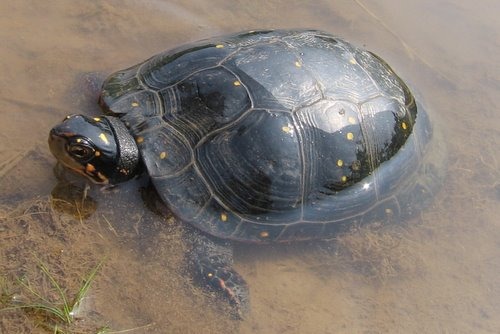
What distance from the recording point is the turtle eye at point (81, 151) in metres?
4.39

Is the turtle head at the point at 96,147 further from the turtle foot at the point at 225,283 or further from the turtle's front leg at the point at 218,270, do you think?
the turtle foot at the point at 225,283

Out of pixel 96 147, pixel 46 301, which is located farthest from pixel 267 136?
pixel 46 301

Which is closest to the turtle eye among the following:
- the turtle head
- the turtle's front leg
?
the turtle head

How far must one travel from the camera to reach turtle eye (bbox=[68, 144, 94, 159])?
4.39 meters

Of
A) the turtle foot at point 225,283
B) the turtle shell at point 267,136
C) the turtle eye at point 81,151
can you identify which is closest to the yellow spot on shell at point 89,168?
the turtle eye at point 81,151

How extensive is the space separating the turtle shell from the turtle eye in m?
0.45

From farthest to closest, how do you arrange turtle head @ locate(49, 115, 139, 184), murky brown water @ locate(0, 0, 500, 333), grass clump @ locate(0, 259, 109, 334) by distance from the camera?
turtle head @ locate(49, 115, 139, 184) < murky brown water @ locate(0, 0, 500, 333) < grass clump @ locate(0, 259, 109, 334)

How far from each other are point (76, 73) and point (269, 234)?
2.87 m

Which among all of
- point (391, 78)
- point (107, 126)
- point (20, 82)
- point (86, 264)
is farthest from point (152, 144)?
point (391, 78)

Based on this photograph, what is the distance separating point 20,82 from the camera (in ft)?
18.1

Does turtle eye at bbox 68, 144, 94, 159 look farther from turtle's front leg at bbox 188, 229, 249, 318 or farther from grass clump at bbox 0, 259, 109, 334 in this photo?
turtle's front leg at bbox 188, 229, 249, 318

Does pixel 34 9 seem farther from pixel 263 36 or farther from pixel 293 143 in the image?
pixel 293 143

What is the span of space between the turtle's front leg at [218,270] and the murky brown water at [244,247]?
0.39 ft

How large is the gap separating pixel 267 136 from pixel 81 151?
1.57 m
